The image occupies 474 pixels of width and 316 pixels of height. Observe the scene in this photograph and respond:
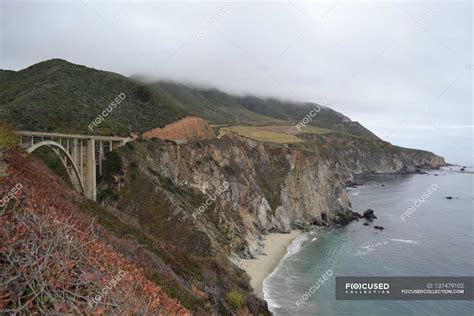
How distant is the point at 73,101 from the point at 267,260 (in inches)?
1285

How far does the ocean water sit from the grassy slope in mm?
26558

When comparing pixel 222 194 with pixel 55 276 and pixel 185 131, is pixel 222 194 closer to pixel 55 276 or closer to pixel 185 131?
pixel 185 131

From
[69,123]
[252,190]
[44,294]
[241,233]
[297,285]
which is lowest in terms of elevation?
[297,285]

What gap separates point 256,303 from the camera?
21000 millimetres

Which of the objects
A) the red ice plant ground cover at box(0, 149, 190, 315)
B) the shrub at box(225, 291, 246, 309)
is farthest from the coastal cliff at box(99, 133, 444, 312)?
the red ice plant ground cover at box(0, 149, 190, 315)

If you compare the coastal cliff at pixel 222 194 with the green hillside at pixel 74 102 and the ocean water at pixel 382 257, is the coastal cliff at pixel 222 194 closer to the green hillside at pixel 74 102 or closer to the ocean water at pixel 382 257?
the ocean water at pixel 382 257

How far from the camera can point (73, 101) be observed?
49750 mm

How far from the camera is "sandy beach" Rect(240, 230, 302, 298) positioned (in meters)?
39.0

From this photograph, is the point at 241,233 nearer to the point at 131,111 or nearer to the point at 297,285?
the point at 297,285

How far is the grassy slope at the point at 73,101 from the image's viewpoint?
4081 cm

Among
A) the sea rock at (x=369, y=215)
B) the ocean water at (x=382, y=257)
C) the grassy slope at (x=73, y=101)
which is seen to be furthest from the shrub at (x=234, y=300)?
the sea rock at (x=369, y=215)

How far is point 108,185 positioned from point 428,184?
118262 millimetres

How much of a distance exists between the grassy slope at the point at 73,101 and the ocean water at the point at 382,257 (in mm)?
26558

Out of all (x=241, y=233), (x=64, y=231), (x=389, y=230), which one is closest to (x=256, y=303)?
(x=64, y=231)
